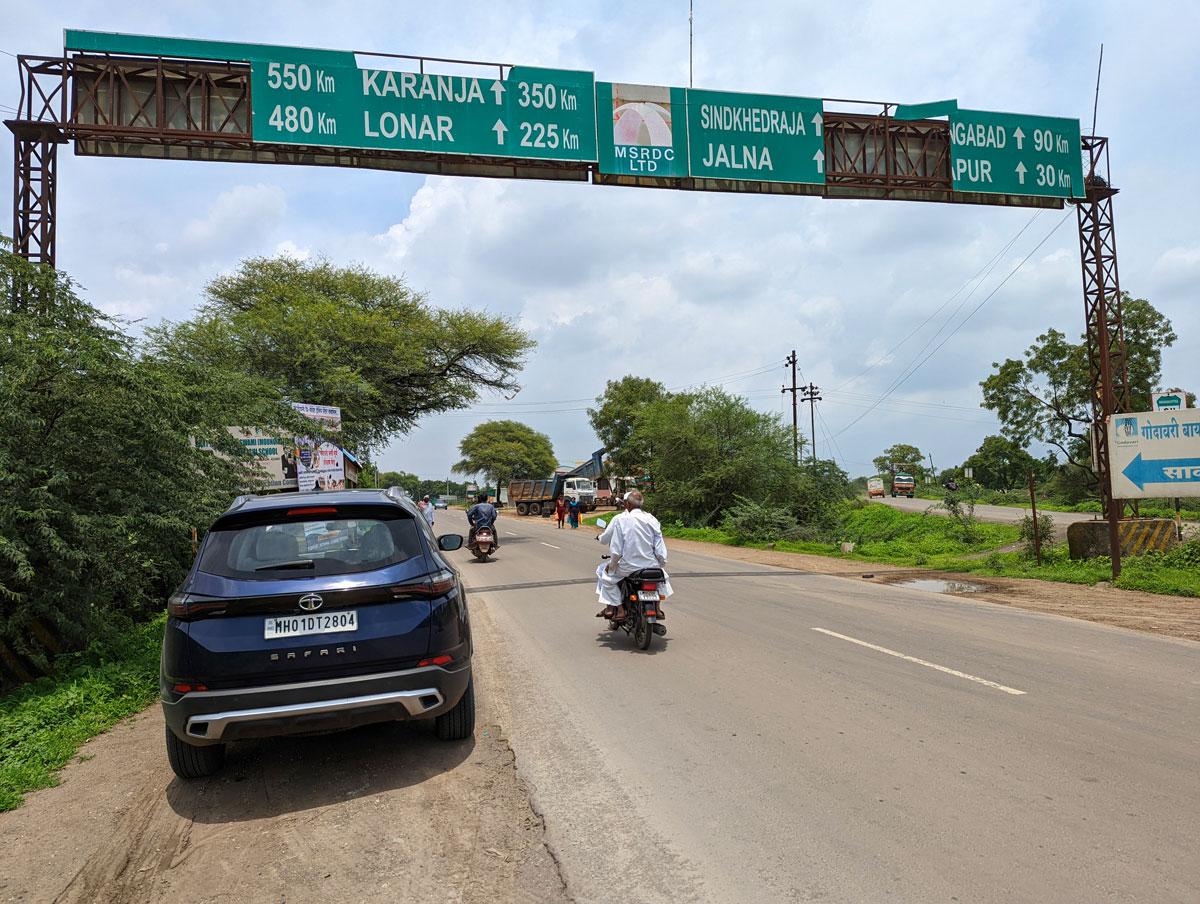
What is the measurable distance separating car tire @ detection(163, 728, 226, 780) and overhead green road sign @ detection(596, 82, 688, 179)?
11.0m

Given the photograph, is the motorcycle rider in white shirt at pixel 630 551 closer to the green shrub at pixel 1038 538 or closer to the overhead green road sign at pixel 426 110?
the overhead green road sign at pixel 426 110

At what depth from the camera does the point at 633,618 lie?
27.0 ft

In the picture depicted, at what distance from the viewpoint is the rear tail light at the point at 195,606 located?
430 cm

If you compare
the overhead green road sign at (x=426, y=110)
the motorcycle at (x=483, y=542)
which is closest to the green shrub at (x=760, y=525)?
the motorcycle at (x=483, y=542)

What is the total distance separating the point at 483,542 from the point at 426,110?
35.3ft

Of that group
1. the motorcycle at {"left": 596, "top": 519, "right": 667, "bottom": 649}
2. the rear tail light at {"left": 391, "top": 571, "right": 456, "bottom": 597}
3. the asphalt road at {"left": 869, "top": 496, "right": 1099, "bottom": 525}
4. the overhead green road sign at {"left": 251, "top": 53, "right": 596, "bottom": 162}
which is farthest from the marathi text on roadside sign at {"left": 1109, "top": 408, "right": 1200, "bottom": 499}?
the rear tail light at {"left": 391, "top": 571, "right": 456, "bottom": 597}

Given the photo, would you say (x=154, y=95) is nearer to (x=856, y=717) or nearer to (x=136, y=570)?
(x=136, y=570)

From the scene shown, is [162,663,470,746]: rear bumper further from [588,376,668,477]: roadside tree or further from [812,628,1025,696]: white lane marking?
[588,376,668,477]: roadside tree

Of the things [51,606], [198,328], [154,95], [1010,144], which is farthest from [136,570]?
[198,328]

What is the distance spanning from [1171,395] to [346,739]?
15.5m

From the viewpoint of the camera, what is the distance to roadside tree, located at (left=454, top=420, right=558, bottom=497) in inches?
3637

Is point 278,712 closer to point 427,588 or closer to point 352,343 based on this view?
point 427,588

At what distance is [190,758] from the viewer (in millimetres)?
4598

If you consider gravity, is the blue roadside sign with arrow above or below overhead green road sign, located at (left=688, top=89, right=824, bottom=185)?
below
